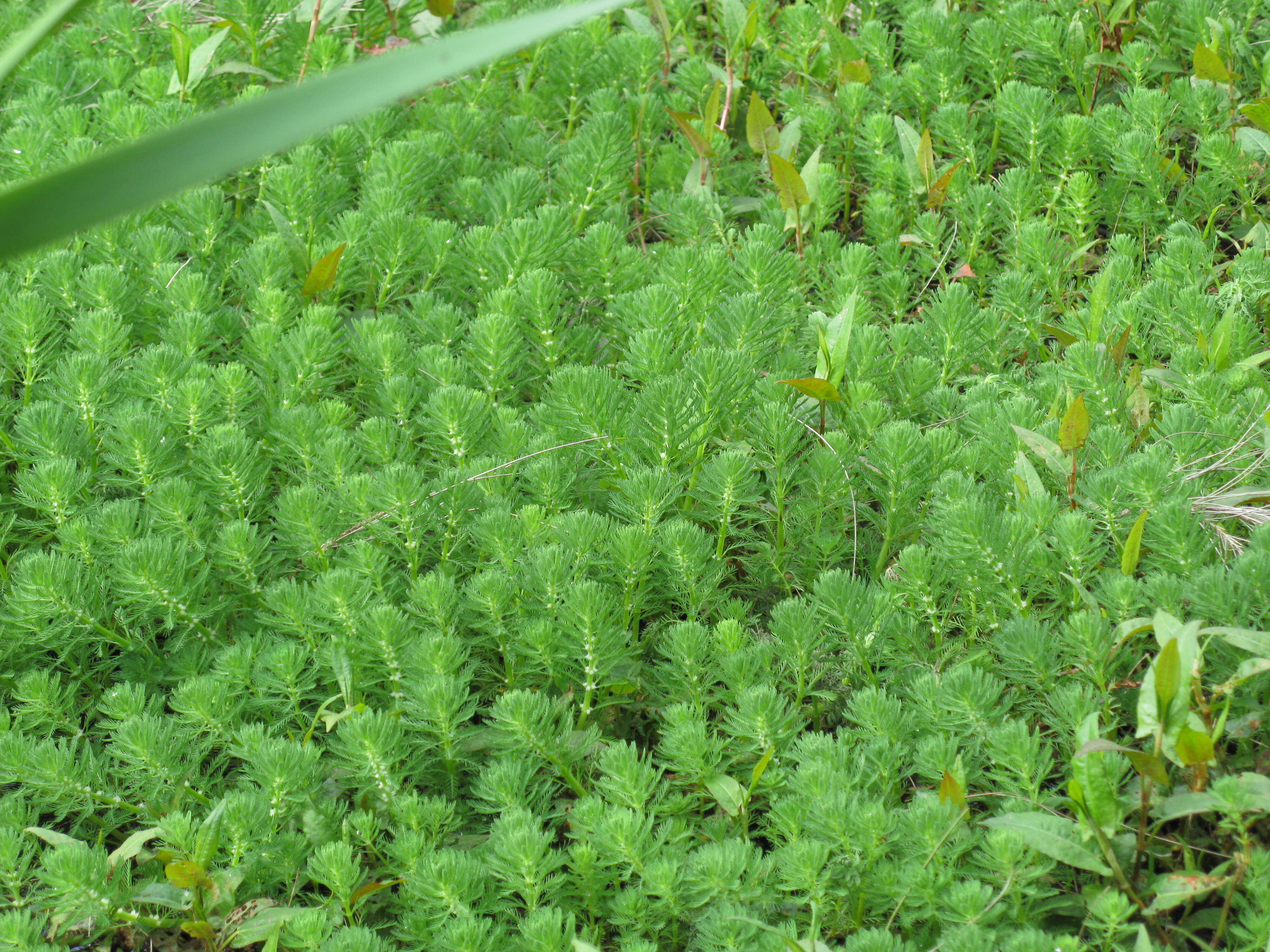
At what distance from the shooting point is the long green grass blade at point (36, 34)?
4.27 feet

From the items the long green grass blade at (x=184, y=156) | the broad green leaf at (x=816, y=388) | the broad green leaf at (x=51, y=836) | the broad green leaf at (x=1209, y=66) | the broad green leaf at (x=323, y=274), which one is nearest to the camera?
the long green grass blade at (x=184, y=156)

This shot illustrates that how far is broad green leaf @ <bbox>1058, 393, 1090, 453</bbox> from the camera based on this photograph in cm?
226

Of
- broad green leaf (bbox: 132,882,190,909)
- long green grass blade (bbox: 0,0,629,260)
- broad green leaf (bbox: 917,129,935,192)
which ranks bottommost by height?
broad green leaf (bbox: 132,882,190,909)

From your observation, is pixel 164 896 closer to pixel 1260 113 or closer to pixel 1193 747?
pixel 1193 747

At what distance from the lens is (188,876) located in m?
1.84

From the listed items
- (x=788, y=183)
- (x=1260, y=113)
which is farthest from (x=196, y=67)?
(x=1260, y=113)

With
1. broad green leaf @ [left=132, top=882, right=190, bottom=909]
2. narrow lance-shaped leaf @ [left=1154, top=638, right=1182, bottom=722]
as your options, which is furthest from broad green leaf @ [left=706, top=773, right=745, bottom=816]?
broad green leaf @ [left=132, top=882, right=190, bottom=909]

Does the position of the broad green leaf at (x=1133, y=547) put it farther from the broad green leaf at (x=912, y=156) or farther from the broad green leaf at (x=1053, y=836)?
the broad green leaf at (x=912, y=156)

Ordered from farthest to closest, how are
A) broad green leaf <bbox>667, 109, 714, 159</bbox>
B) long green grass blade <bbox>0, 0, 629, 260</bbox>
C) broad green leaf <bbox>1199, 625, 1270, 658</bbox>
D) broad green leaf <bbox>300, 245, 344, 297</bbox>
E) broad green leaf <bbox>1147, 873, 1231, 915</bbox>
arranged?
broad green leaf <bbox>667, 109, 714, 159</bbox>, broad green leaf <bbox>300, 245, 344, 297</bbox>, broad green leaf <bbox>1199, 625, 1270, 658</bbox>, broad green leaf <bbox>1147, 873, 1231, 915</bbox>, long green grass blade <bbox>0, 0, 629, 260</bbox>

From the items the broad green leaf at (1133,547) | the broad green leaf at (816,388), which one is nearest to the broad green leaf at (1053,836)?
the broad green leaf at (1133,547)

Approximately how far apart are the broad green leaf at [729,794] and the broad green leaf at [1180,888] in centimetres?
65

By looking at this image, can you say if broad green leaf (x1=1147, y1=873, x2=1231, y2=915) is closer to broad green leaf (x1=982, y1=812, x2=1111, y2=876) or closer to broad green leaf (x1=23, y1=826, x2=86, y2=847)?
broad green leaf (x1=982, y1=812, x2=1111, y2=876)

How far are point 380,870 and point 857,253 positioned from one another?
1973 millimetres

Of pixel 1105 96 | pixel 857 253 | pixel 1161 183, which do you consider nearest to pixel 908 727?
pixel 857 253
